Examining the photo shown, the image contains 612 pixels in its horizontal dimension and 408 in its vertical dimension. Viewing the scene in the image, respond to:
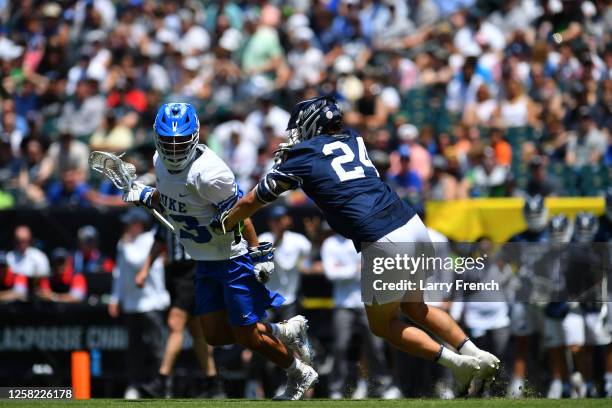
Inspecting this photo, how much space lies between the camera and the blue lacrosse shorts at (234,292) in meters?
8.82

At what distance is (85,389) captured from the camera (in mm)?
10977

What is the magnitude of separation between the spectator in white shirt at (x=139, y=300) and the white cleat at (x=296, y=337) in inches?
154

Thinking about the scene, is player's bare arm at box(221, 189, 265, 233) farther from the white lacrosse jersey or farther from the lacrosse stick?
the lacrosse stick

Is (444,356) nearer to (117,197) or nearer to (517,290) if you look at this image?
(517,290)

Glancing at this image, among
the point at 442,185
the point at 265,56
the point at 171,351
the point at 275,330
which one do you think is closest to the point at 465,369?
the point at 275,330

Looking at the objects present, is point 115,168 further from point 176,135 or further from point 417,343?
point 417,343

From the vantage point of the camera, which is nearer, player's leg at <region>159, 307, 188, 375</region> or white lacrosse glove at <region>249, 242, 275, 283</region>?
white lacrosse glove at <region>249, 242, 275, 283</region>

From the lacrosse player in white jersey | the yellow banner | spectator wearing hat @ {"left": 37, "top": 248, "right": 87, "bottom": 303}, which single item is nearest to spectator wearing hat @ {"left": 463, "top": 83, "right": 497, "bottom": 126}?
the yellow banner

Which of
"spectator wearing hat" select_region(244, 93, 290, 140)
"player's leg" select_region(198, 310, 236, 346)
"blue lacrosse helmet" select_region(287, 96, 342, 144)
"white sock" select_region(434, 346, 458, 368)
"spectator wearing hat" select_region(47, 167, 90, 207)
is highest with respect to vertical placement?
"spectator wearing hat" select_region(244, 93, 290, 140)

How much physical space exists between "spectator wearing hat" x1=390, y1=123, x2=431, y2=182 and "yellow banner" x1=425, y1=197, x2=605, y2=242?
183 cm

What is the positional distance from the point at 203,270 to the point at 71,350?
494cm

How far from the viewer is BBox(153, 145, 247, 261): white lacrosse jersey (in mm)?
8656

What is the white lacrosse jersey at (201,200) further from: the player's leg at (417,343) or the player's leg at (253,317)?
the player's leg at (417,343)

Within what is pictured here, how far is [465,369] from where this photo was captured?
823cm
